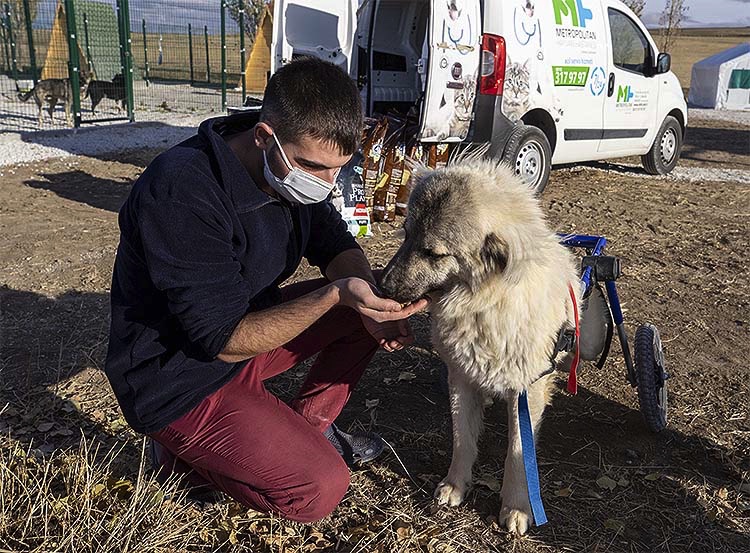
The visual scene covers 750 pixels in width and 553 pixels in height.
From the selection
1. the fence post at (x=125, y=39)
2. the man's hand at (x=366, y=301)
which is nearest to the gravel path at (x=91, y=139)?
the fence post at (x=125, y=39)

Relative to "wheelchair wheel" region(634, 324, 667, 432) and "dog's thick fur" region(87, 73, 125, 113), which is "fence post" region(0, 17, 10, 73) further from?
"wheelchair wheel" region(634, 324, 667, 432)

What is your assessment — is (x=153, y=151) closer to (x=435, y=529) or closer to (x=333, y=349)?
(x=333, y=349)

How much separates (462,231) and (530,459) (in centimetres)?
97

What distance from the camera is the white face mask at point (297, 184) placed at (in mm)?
2455

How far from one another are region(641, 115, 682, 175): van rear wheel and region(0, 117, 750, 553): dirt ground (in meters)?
3.75

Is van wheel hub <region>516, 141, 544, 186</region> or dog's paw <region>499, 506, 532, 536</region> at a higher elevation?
van wheel hub <region>516, 141, 544, 186</region>

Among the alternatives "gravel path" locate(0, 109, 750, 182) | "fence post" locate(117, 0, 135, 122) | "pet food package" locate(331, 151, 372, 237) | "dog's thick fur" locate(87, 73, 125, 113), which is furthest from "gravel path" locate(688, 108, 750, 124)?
"dog's thick fur" locate(87, 73, 125, 113)

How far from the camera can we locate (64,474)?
2732 millimetres

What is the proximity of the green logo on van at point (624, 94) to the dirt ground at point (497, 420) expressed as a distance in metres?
A: 3.00

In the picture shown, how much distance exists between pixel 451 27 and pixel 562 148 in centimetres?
249

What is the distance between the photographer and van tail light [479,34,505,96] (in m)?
6.80

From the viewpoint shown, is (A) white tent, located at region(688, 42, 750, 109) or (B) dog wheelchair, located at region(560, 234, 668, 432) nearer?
(B) dog wheelchair, located at region(560, 234, 668, 432)

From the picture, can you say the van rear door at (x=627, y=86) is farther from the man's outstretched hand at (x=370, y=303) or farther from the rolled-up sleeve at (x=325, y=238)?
the man's outstretched hand at (x=370, y=303)

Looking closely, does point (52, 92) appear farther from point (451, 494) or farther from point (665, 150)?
point (451, 494)
